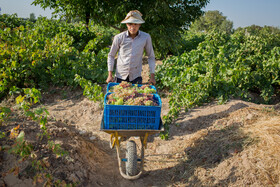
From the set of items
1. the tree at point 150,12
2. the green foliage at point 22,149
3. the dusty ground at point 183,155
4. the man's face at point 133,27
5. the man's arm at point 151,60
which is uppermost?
the tree at point 150,12

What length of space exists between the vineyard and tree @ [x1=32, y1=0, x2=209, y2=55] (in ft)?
3.77

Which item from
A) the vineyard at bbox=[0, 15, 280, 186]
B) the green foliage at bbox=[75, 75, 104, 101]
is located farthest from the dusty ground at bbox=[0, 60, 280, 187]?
the green foliage at bbox=[75, 75, 104, 101]

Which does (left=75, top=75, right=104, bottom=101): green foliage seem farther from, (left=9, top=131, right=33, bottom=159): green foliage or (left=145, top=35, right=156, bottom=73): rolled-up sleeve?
(left=9, top=131, right=33, bottom=159): green foliage

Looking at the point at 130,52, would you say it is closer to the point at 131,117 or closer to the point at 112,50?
the point at 112,50

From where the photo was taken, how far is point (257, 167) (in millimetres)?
2838

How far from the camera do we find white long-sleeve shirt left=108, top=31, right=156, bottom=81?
3670 millimetres

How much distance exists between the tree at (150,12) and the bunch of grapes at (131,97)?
4.94 meters

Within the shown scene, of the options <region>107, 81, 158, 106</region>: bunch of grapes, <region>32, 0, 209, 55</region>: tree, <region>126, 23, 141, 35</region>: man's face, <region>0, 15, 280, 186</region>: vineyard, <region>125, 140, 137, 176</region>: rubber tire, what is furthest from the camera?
<region>32, 0, 209, 55</region>: tree

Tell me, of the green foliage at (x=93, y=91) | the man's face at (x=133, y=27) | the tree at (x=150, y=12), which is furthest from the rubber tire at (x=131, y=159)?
the tree at (x=150, y=12)

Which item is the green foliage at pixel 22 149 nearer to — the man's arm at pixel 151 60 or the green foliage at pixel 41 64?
the man's arm at pixel 151 60

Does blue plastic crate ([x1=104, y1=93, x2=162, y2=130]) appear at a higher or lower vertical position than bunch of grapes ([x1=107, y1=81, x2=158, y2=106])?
lower

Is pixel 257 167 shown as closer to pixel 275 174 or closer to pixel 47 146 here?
pixel 275 174

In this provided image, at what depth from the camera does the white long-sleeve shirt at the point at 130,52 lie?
367cm

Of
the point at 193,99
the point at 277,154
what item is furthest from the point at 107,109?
the point at 193,99
